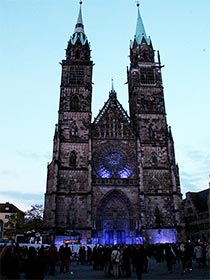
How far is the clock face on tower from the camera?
35.9 metres

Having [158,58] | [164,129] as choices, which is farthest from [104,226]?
[158,58]

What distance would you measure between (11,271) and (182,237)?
101 feet

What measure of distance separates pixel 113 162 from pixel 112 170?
1048 millimetres

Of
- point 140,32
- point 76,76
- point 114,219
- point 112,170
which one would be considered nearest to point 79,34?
point 76,76

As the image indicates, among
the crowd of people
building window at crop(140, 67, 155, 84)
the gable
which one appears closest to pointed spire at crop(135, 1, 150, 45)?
building window at crop(140, 67, 155, 84)

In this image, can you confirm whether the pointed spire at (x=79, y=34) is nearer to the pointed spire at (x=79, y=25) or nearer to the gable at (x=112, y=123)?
the pointed spire at (x=79, y=25)

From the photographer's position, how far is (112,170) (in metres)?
36.0

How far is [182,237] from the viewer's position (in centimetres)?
3362

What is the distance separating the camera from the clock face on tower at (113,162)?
35906 mm

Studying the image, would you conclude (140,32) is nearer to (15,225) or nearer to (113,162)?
(113,162)

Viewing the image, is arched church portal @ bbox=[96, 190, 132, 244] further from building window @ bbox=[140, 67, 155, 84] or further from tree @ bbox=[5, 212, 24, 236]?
tree @ bbox=[5, 212, 24, 236]

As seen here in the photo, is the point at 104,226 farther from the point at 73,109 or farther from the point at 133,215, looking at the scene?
the point at 73,109

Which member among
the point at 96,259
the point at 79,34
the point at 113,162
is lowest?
the point at 96,259

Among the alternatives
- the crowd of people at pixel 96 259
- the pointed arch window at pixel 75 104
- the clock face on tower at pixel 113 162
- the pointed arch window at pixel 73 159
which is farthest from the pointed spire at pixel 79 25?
the crowd of people at pixel 96 259
